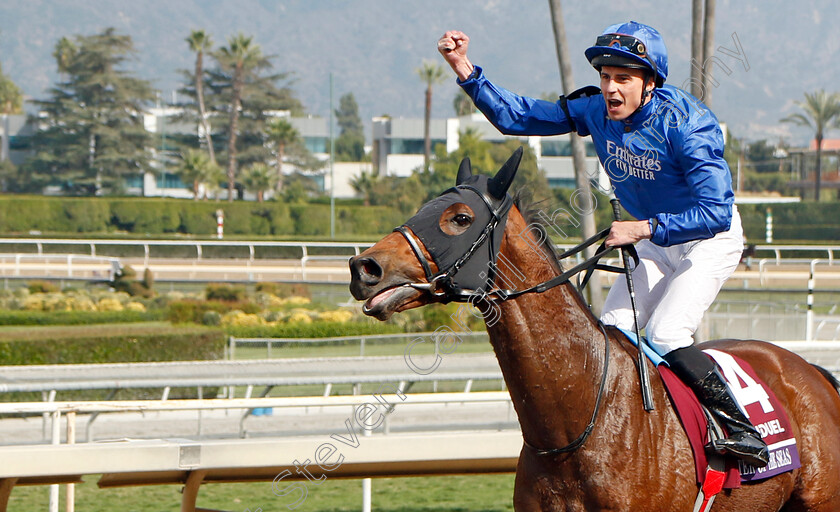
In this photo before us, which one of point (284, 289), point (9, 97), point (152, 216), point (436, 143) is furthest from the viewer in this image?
point (9, 97)

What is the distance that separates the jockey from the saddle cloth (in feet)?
0.14

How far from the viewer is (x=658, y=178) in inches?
114

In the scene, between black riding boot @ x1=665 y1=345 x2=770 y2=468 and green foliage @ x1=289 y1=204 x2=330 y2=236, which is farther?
green foliage @ x1=289 y1=204 x2=330 y2=236

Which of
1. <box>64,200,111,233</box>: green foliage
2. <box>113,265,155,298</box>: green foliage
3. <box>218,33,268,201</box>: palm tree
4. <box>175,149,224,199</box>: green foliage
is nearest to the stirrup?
<box>113,265,155,298</box>: green foliage

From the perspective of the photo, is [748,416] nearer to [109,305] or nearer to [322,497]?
[322,497]

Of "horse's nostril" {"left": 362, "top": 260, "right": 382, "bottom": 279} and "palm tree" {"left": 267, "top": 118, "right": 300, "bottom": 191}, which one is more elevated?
"palm tree" {"left": 267, "top": 118, "right": 300, "bottom": 191}

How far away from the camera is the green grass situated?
6129mm

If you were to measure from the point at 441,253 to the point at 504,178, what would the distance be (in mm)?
259

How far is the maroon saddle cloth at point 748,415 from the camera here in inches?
108

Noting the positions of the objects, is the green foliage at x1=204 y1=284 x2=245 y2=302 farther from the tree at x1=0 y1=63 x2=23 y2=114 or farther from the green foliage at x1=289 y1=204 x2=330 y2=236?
the tree at x1=0 y1=63 x2=23 y2=114

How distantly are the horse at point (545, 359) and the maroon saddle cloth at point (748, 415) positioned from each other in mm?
38

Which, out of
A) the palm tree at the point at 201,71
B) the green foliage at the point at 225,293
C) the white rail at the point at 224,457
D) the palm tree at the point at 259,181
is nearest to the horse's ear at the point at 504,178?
the white rail at the point at 224,457

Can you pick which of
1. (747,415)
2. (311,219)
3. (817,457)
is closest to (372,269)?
(747,415)

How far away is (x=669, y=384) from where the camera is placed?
2.80 meters
